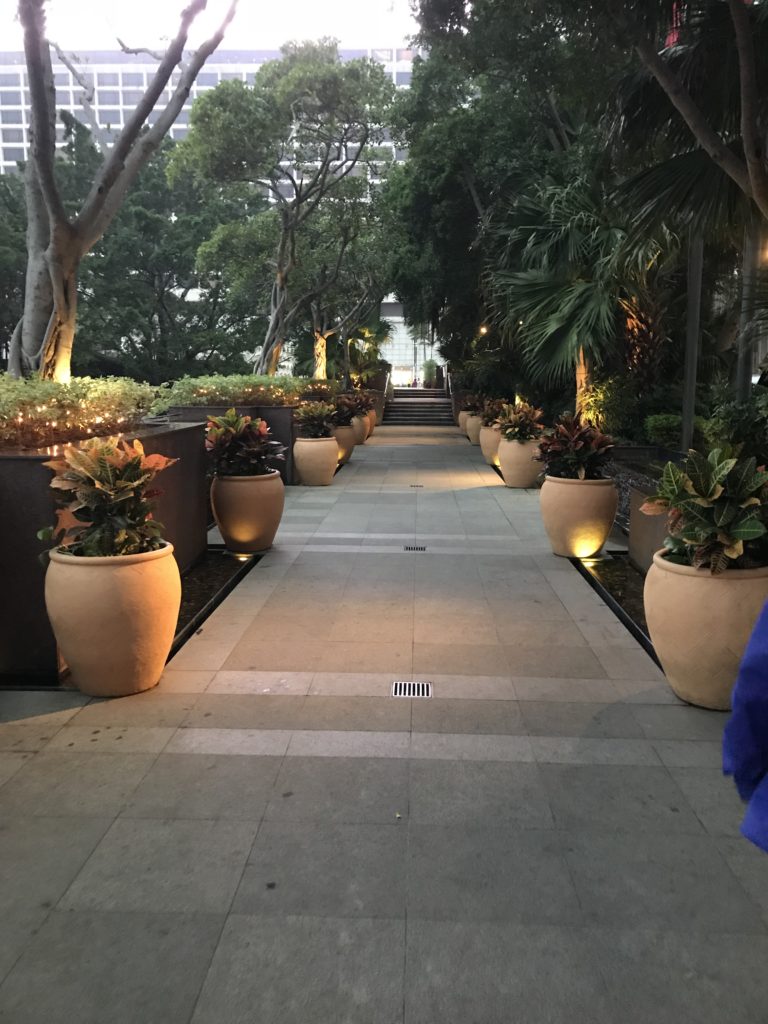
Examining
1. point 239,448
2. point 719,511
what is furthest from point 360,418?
point 719,511

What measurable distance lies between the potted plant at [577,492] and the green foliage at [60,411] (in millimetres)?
3959

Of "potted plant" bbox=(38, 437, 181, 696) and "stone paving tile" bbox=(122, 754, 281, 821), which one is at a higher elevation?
"potted plant" bbox=(38, 437, 181, 696)

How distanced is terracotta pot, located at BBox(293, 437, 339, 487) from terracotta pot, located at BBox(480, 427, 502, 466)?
3.98 m

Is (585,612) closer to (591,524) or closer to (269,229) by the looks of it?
(591,524)

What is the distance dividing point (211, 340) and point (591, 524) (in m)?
33.5

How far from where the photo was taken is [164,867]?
2.83m

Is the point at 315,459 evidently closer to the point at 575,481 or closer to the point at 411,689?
the point at 575,481

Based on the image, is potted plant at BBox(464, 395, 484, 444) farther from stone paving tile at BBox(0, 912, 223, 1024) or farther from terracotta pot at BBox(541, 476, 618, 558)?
stone paving tile at BBox(0, 912, 223, 1024)

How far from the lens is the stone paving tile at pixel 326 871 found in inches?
103

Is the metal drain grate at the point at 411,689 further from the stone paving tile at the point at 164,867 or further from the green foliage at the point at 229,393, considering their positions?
the green foliage at the point at 229,393

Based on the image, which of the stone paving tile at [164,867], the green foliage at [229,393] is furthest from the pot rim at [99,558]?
the green foliage at [229,393]

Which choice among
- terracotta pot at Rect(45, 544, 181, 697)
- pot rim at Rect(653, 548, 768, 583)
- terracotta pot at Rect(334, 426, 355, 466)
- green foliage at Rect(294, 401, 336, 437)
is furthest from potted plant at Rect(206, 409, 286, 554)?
terracotta pot at Rect(334, 426, 355, 466)

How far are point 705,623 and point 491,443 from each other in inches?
495

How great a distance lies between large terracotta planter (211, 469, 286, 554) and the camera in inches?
305
